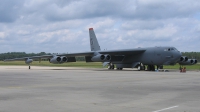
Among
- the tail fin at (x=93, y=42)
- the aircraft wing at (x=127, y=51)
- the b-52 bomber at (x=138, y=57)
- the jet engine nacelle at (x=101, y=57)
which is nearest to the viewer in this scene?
the b-52 bomber at (x=138, y=57)

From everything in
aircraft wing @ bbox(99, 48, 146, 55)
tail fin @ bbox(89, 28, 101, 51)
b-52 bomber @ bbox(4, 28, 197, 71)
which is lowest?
b-52 bomber @ bbox(4, 28, 197, 71)

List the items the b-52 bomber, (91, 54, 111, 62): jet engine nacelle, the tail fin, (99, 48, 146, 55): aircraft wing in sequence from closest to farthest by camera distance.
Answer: the b-52 bomber, (99, 48, 146, 55): aircraft wing, (91, 54, 111, 62): jet engine nacelle, the tail fin

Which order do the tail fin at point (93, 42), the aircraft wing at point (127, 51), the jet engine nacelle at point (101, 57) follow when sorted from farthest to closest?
the tail fin at point (93, 42) < the jet engine nacelle at point (101, 57) < the aircraft wing at point (127, 51)

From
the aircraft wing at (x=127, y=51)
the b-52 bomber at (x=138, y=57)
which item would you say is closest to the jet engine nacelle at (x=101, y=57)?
the b-52 bomber at (x=138, y=57)

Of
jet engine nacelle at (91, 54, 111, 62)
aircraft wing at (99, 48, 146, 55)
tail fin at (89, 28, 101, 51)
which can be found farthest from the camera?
tail fin at (89, 28, 101, 51)

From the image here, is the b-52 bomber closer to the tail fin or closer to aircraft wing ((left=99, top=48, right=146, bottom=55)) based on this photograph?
aircraft wing ((left=99, top=48, right=146, bottom=55))

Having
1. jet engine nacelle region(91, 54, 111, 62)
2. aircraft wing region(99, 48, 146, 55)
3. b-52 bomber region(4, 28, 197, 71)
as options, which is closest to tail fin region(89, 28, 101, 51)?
b-52 bomber region(4, 28, 197, 71)

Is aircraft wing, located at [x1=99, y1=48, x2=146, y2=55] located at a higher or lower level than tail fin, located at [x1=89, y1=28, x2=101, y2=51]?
lower

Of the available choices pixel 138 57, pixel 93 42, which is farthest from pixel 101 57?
pixel 93 42

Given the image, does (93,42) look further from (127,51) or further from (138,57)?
(138,57)

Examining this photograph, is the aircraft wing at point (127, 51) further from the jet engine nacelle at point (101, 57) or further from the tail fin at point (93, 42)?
the tail fin at point (93, 42)

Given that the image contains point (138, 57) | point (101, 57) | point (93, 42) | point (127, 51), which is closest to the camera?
point (127, 51)

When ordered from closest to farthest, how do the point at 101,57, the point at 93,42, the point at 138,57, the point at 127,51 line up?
the point at 127,51
the point at 101,57
the point at 138,57
the point at 93,42

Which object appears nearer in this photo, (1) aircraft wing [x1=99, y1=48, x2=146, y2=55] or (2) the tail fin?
(1) aircraft wing [x1=99, y1=48, x2=146, y2=55]
